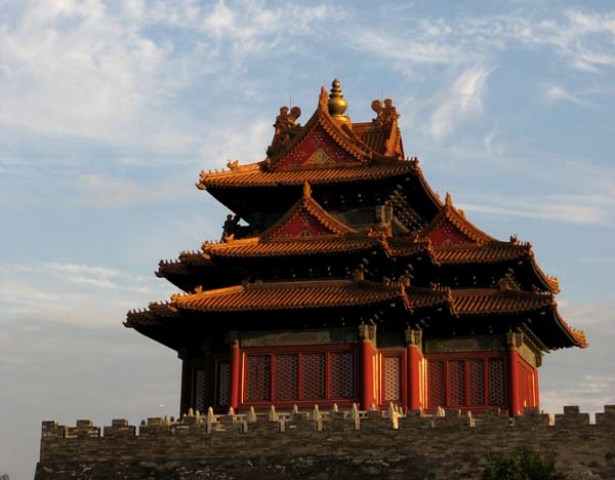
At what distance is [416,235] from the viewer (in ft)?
160

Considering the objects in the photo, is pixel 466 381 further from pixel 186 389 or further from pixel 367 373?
pixel 186 389

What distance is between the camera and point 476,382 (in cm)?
4784

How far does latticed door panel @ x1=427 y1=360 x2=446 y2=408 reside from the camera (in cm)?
4778

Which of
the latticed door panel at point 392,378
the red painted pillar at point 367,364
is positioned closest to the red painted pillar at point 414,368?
the latticed door panel at point 392,378

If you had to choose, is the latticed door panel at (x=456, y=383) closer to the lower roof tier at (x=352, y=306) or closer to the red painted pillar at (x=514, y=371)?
the lower roof tier at (x=352, y=306)

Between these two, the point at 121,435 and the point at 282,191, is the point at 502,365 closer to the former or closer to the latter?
the point at 282,191

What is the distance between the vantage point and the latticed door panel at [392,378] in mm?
46344

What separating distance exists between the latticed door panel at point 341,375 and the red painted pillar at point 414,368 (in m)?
2.28

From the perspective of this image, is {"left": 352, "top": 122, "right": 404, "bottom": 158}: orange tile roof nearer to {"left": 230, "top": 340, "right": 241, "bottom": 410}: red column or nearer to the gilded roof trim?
the gilded roof trim

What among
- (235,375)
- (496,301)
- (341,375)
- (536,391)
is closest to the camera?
(341,375)

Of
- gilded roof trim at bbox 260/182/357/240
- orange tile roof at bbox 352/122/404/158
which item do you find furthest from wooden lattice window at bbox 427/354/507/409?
orange tile roof at bbox 352/122/404/158

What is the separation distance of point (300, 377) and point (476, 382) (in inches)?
277

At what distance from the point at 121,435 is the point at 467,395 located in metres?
13.3

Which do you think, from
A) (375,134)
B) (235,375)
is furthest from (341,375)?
(375,134)
